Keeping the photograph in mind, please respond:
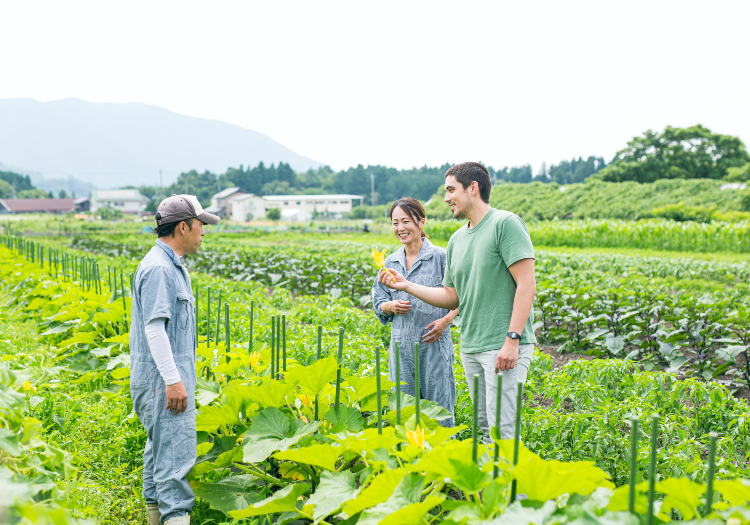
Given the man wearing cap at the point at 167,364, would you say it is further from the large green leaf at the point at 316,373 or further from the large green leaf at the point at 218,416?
the large green leaf at the point at 316,373

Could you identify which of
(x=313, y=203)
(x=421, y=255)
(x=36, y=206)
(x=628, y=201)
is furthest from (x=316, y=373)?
(x=36, y=206)

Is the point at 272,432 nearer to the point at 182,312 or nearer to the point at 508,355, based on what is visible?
the point at 182,312

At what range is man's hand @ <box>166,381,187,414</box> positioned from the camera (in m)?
2.24

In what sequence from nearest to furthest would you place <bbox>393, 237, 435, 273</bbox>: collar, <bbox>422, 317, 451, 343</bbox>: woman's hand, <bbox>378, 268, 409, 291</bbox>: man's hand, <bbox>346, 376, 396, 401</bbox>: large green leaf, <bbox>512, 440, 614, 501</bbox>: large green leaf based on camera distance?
<bbox>512, 440, 614, 501</bbox>: large green leaf → <bbox>346, 376, 396, 401</bbox>: large green leaf → <bbox>378, 268, 409, 291</bbox>: man's hand → <bbox>422, 317, 451, 343</bbox>: woman's hand → <bbox>393, 237, 435, 273</bbox>: collar

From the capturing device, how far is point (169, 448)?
2.30 meters

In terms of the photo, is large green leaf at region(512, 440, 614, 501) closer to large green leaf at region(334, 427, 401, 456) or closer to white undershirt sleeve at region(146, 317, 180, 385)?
large green leaf at region(334, 427, 401, 456)

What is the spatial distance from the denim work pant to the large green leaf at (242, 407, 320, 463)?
56cm

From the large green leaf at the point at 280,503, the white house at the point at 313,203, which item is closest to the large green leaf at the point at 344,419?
the large green leaf at the point at 280,503

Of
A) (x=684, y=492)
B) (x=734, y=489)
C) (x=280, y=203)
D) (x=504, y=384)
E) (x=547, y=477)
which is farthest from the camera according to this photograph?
(x=280, y=203)

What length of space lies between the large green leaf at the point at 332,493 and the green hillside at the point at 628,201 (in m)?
24.7

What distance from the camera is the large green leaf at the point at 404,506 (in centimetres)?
125

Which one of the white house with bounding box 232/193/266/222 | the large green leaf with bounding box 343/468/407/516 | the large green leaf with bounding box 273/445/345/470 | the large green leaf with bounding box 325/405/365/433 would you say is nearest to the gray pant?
the large green leaf with bounding box 325/405/365/433

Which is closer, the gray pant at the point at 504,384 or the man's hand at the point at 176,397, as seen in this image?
the man's hand at the point at 176,397

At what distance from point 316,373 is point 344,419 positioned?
0.22 m
